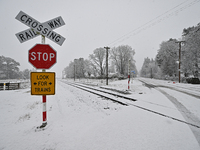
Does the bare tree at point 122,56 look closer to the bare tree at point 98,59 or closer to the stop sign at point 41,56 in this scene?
the bare tree at point 98,59

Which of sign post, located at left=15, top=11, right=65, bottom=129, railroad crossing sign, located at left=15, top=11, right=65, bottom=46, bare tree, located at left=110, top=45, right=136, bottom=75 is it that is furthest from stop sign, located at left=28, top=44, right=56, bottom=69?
bare tree, located at left=110, top=45, right=136, bottom=75

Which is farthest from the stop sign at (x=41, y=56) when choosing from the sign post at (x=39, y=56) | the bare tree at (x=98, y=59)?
the bare tree at (x=98, y=59)

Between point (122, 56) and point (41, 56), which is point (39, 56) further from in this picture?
point (122, 56)

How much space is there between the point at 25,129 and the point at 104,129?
7.98 feet

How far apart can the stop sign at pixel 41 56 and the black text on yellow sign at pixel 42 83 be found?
25cm

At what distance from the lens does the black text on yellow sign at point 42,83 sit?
8.27ft

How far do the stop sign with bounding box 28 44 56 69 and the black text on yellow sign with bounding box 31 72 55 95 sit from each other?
0.81ft

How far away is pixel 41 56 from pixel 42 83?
0.80 metres

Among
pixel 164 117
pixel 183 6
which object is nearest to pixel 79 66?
pixel 183 6

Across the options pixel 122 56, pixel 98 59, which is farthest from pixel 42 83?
pixel 122 56

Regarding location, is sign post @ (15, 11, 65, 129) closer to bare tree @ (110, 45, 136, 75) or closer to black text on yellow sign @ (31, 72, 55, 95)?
black text on yellow sign @ (31, 72, 55, 95)

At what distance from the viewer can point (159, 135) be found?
2.35 meters

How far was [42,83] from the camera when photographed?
2600 millimetres

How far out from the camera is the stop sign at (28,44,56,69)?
8.39 ft
